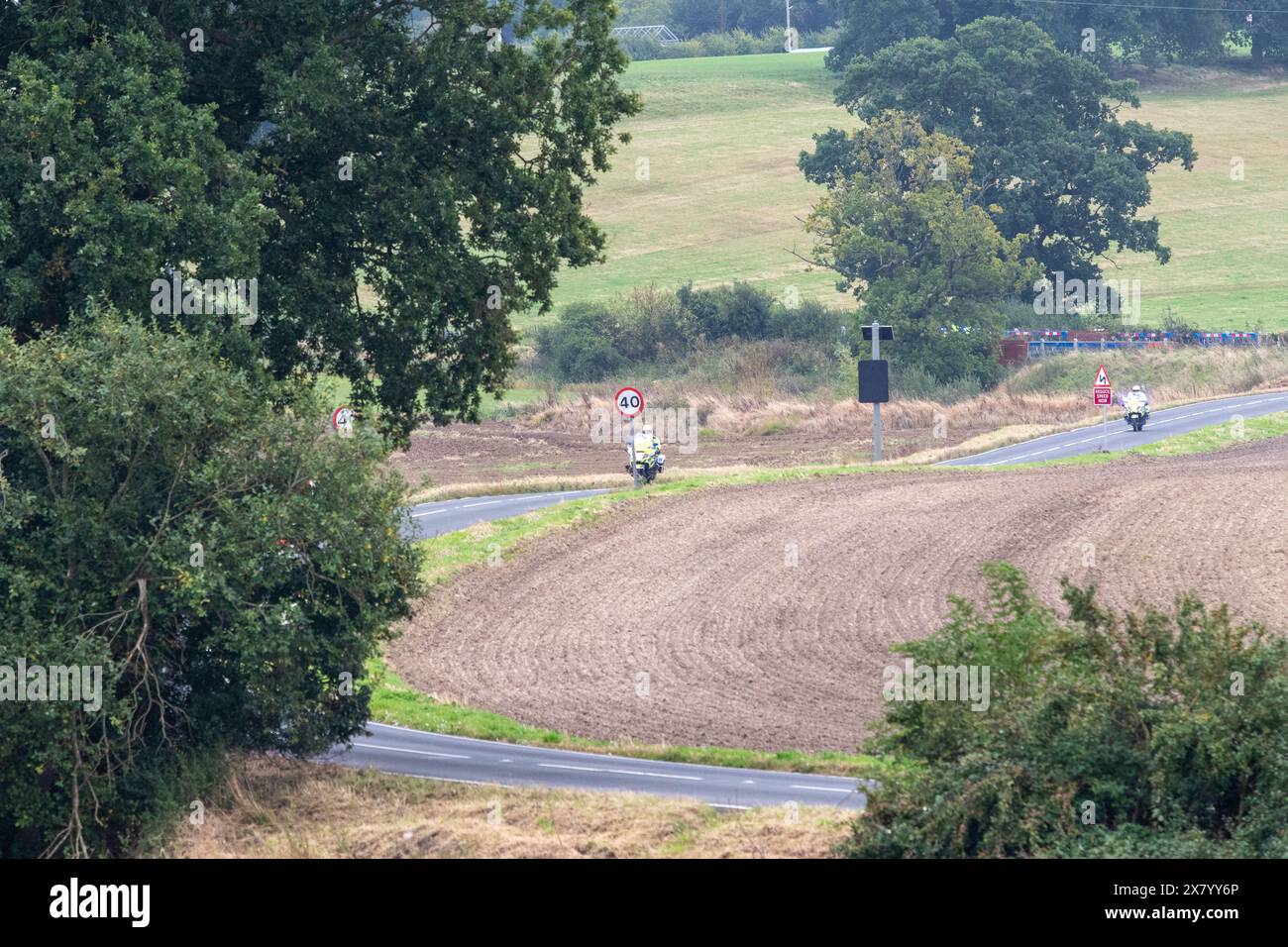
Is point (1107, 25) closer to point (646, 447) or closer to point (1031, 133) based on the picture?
point (1031, 133)

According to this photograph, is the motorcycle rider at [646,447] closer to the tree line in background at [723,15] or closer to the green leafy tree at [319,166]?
the green leafy tree at [319,166]

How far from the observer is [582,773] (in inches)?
828

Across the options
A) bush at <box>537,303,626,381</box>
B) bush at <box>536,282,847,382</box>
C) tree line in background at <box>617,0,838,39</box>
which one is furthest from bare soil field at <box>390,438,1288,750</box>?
tree line in background at <box>617,0,838,39</box>

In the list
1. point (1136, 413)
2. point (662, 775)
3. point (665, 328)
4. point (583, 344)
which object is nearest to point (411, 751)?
point (662, 775)

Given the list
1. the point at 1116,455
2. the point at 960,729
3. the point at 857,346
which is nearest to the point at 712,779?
the point at 960,729

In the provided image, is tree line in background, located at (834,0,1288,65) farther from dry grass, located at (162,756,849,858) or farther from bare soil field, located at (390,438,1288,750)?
dry grass, located at (162,756,849,858)

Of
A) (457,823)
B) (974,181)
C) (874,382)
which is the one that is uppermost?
(974,181)

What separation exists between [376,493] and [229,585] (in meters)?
2.21

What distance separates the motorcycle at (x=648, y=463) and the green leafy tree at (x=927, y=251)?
103 ft

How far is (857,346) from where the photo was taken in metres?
80.6

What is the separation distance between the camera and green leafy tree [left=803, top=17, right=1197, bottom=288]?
8838 cm

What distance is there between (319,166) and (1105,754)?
15.3m

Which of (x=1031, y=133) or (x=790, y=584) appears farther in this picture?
(x=1031, y=133)
